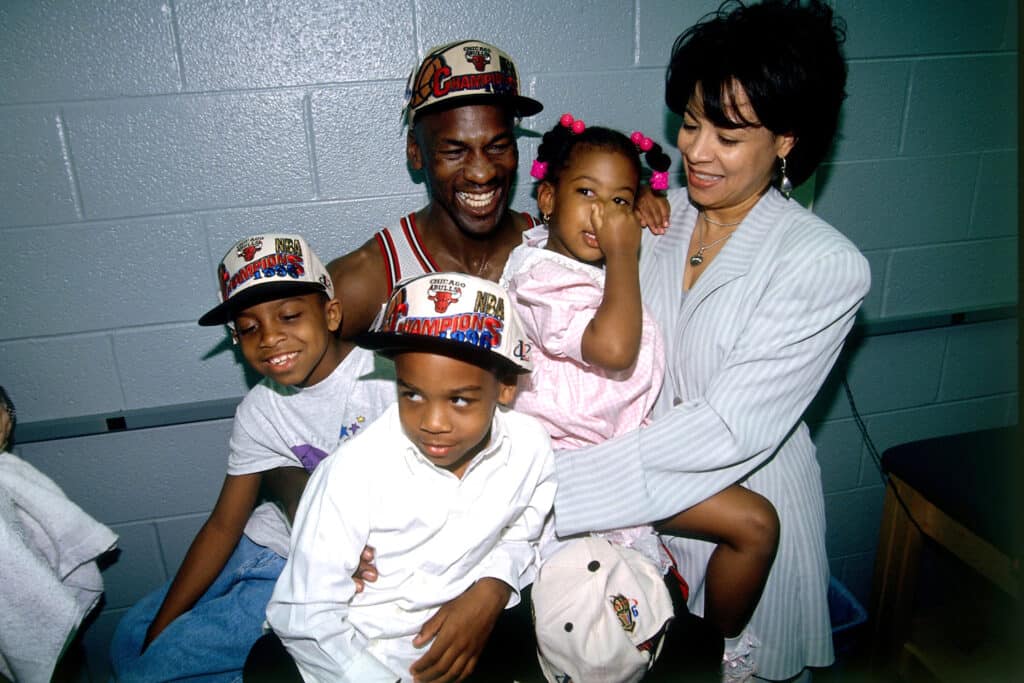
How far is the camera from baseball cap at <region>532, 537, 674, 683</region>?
4.00 ft

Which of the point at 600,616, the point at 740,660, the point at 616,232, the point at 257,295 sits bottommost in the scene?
the point at 740,660

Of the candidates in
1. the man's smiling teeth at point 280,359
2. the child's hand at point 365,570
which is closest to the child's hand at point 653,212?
the man's smiling teeth at point 280,359

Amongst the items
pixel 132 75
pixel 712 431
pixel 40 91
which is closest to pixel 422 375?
pixel 712 431

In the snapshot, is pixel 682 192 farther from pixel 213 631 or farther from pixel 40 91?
pixel 40 91

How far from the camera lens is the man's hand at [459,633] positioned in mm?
1278

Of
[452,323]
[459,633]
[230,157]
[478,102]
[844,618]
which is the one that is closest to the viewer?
[452,323]

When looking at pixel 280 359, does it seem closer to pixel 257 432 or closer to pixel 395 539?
pixel 257 432

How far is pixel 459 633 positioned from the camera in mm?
1298

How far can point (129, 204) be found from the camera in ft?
6.23

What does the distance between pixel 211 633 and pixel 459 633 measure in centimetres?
77

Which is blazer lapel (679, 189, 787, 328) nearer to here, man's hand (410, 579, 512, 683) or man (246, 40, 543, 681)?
man (246, 40, 543, 681)

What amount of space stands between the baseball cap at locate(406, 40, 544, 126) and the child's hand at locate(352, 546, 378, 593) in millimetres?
1183

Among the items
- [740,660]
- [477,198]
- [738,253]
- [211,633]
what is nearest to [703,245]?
[738,253]

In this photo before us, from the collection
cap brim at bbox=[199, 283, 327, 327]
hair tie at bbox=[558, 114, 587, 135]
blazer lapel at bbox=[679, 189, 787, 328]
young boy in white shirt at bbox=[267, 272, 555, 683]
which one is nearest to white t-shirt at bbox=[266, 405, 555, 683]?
young boy in white shirt at bbox=[267, 272, 555, 683]
